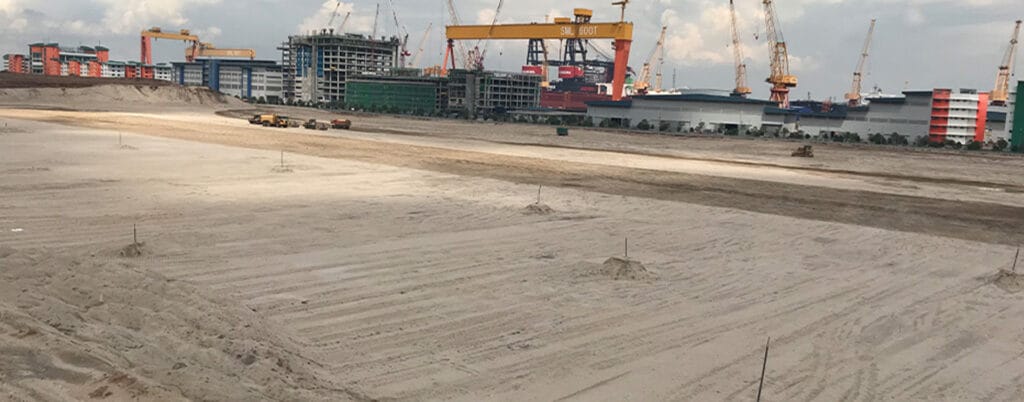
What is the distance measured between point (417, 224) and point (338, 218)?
2038 millimetres

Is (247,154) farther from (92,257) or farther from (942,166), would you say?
(942,166)

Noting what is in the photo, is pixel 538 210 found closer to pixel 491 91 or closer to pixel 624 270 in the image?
pixel 624 270

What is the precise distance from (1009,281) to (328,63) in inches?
6693

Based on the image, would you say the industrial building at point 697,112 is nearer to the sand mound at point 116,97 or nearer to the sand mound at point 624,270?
the sand mound at point 116,97

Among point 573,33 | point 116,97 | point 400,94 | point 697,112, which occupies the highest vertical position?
point 573,33

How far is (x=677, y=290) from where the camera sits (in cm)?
1298

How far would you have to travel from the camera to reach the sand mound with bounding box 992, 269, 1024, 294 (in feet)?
45.6

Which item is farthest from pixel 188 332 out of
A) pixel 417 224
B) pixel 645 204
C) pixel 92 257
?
pixel 645 204

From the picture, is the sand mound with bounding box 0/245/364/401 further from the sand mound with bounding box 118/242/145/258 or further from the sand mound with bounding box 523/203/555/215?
the sand mound with bounding box 523/203/555/215

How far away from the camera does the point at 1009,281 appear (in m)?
14.1

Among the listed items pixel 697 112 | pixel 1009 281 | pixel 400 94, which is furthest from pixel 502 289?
pixel 400 94

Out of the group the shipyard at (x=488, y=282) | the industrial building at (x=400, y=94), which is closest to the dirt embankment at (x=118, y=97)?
the industrial building at (x=400, y=94)

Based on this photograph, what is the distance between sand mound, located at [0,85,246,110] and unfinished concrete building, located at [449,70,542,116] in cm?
3879

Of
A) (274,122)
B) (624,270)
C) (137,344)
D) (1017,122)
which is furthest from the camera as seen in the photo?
(1017,122)
